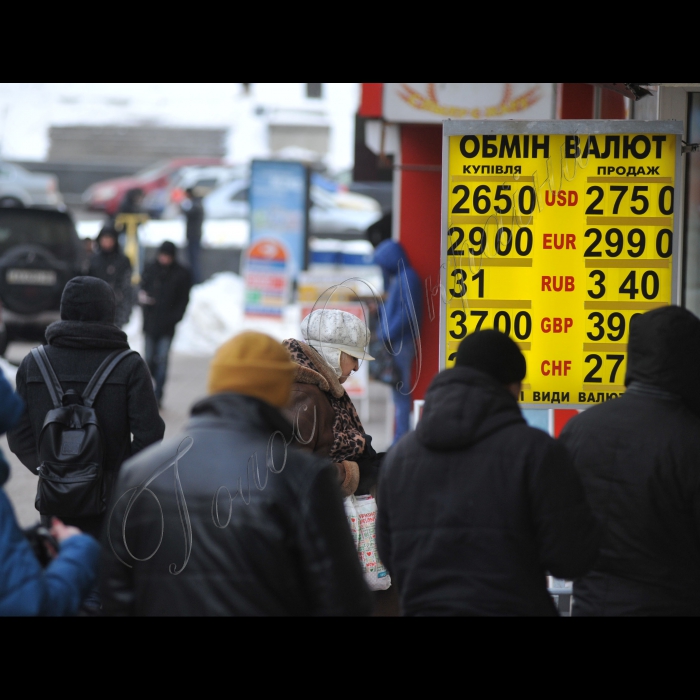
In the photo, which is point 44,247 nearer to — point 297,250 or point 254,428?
point 297,250

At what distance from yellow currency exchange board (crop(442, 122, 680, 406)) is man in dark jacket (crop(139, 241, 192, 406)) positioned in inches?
271

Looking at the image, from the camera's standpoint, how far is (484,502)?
2.74 m

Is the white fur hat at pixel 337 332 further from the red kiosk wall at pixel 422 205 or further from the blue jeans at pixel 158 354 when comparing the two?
the blue jeans at pixel 158 354

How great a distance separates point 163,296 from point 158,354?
589 mm

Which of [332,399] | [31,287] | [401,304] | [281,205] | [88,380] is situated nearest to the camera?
[332,399]

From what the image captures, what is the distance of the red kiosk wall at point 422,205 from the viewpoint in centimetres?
836

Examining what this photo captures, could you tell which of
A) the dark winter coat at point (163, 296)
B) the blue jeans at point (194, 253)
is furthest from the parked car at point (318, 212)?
the dark winter coat at point (163, 296)

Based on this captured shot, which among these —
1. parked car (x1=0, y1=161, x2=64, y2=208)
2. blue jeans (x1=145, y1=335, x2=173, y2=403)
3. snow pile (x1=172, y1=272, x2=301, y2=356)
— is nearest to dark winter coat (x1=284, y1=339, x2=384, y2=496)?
blue jeans (x1=145, y1=335, x2=173, y2=403)

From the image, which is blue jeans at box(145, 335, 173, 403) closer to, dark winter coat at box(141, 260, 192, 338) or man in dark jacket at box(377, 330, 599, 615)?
dark winter coat at box(141, 260, 192, 338)

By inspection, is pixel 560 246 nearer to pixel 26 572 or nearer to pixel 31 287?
pixel 26 572

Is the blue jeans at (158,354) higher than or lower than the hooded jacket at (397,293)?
lower

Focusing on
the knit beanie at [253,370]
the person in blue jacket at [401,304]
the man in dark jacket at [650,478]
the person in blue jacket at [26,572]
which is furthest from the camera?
the person in blue jacket at [401,304]

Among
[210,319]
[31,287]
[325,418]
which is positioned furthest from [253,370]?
[210,319]

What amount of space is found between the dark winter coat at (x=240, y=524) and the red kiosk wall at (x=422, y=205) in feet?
18.4
